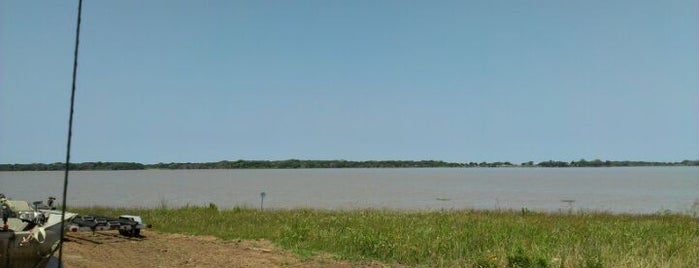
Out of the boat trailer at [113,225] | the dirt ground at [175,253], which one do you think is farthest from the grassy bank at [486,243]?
the boat trailer at [113,225]

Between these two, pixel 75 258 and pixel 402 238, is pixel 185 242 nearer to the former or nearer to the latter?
pixel 75 258

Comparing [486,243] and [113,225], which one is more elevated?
[113,225]

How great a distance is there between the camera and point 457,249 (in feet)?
39.5

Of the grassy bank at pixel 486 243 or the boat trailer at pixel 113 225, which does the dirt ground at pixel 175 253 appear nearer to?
the boat trailer at pixel 113 225

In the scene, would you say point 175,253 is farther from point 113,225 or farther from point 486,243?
point 486,243

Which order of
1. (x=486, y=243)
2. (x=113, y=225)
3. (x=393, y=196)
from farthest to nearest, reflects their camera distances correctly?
(x=393, y=196) < (x=113, y=225) < (x=486, y=243)

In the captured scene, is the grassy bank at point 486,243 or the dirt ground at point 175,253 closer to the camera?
the grassy bank at point 486,243

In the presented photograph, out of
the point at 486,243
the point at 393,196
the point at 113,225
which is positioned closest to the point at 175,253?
the point at 113,225

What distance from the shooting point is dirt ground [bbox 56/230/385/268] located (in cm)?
1119

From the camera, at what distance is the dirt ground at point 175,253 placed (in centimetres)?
1119

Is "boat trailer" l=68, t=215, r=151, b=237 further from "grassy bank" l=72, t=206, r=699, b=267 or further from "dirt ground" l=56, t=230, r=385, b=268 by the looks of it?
"grassy bank" l=72, t=206, r=699, b=267

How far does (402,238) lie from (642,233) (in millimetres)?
6399

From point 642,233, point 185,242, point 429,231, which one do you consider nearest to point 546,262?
point 429,231

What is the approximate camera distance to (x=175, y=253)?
489 inches
